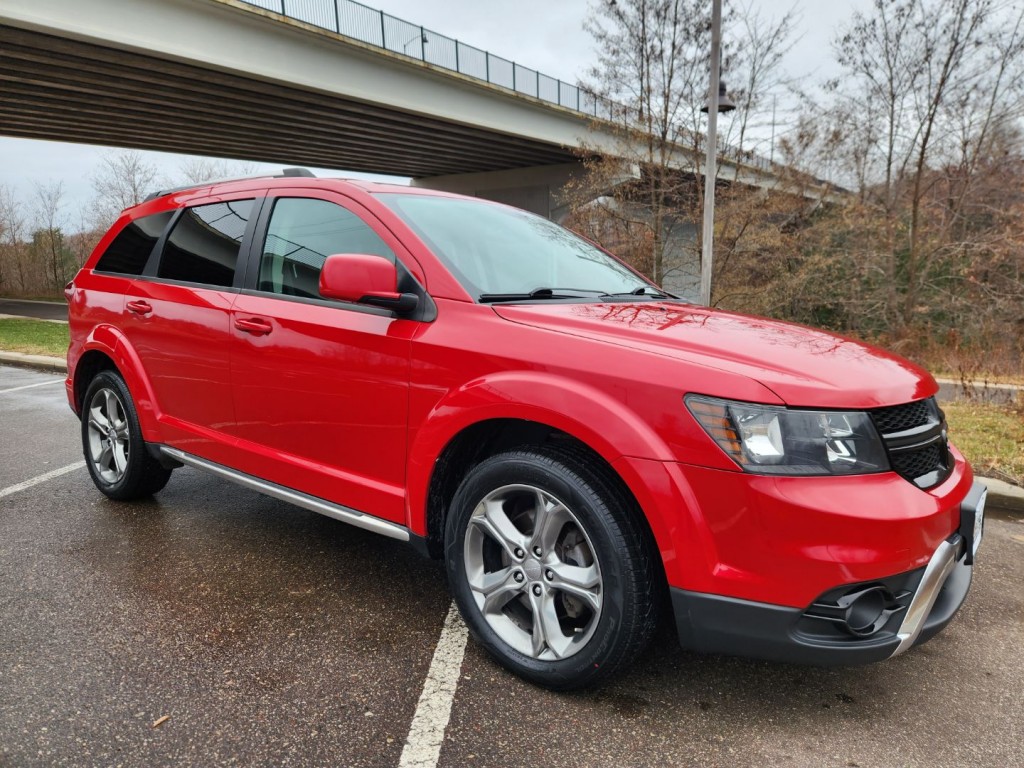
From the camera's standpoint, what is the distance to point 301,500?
3076mm

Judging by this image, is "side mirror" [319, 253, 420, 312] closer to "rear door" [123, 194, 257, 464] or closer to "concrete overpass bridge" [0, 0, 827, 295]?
"rear door" [123, 194, 257, 464]

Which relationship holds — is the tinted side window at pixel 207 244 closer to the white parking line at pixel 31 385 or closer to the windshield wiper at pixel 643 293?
the windshield wiper at pixel 643 293

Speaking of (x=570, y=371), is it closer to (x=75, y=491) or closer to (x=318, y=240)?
(x=318, y=240)

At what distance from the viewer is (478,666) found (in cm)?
257

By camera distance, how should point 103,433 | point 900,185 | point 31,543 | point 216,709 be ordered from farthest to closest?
point 900,185
point 103,433
point 31,543
point 216,709

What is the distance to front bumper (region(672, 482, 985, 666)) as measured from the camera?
1.98 metres

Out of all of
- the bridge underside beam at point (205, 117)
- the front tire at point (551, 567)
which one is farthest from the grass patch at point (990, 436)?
the bridge underside beam at point (205, 117)

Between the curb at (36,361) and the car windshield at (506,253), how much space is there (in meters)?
9.65

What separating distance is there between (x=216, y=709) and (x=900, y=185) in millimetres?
20830

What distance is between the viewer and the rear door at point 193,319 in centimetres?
340

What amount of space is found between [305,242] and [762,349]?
2.02 m

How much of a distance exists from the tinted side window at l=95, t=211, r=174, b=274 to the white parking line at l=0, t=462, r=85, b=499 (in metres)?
1.56

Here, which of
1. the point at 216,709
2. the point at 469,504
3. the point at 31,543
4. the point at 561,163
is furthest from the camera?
the point at 561,163

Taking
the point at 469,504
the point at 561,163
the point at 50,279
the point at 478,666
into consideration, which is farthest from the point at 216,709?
the point at 50,279
